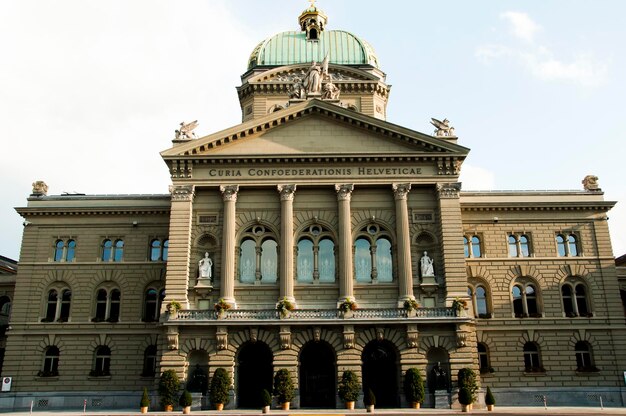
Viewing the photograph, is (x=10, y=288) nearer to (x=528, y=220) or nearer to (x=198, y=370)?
(x=198, y=370)

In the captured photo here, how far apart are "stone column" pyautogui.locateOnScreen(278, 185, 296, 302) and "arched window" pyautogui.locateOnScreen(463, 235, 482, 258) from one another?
45.6ft

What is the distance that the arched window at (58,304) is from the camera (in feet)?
146

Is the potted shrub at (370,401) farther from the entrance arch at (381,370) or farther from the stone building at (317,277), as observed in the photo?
the entrance arch at (381,370)

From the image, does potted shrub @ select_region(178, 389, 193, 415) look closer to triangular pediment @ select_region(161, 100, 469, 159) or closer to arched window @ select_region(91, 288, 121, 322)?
arched window @ select_region(91, 288, 121, 322)

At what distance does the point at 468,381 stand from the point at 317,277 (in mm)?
11474

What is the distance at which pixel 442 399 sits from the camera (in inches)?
1411

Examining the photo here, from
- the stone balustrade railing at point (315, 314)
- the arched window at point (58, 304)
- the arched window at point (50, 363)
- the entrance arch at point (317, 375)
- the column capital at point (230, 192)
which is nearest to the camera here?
the stone balustrade railing at point (315, 314)

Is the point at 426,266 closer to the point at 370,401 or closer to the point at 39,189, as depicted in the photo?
the point at 370,401

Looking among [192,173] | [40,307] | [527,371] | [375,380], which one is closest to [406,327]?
[375,380]

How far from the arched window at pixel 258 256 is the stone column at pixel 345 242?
14.7 ft

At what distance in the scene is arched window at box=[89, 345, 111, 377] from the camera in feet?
140

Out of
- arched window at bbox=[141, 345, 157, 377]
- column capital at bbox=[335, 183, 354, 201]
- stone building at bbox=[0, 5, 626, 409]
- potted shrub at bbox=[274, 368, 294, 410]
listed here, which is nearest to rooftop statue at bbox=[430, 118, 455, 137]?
stone building at bbox=[0, 5, 626, 409]

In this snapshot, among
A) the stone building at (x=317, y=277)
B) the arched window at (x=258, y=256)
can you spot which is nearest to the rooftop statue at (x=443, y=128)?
the stone building at (x=317, y=277)

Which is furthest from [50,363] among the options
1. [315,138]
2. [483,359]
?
[483,359]
